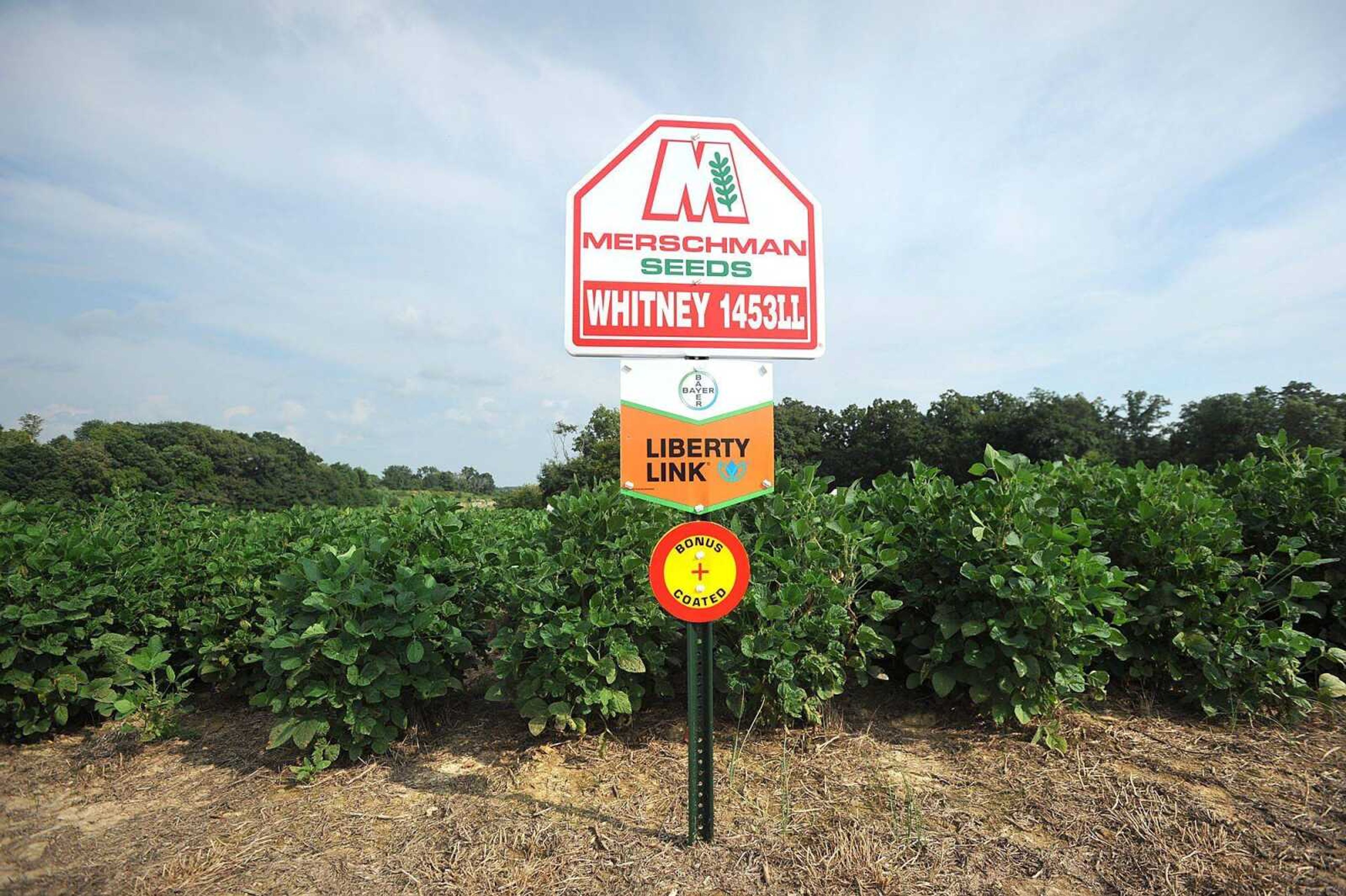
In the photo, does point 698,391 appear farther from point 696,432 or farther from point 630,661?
point 630,661

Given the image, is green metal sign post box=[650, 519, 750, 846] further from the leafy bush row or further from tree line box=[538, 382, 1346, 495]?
tree line box=[538, 382, 1346, 495]

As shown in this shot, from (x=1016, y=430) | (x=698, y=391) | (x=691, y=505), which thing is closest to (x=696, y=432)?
(x=698, y=391)

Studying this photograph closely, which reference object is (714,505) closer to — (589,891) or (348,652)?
(589,891)

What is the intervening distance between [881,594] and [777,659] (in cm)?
68

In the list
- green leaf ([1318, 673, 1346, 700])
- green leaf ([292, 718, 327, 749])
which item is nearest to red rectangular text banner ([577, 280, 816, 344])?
green leaf ([292, 718, 327, 749])

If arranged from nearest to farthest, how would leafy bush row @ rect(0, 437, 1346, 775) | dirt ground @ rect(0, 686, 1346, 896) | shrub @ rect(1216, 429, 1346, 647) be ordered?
dirt ground @ rect(0, 686, 1346, 896)
leafy bush row @ rect(0, 437, 1346, 775)
shrub @ rect(1216, 429, 1346, 647)

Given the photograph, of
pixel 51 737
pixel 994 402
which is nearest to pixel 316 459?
pixel 994 402

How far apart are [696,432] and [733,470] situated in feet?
0.74

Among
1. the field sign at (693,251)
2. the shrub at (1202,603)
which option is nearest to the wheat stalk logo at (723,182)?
the field sign at (693,251)

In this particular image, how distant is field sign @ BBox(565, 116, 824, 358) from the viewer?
292 centimetres

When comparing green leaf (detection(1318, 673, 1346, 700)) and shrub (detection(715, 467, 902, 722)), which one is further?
green leaf (detection(1318, 673, 1346, 700))

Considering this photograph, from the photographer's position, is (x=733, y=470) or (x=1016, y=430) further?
(x=1016, y=430)

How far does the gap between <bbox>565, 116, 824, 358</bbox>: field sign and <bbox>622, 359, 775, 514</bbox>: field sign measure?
9 centimetres

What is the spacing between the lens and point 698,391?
2893mm
